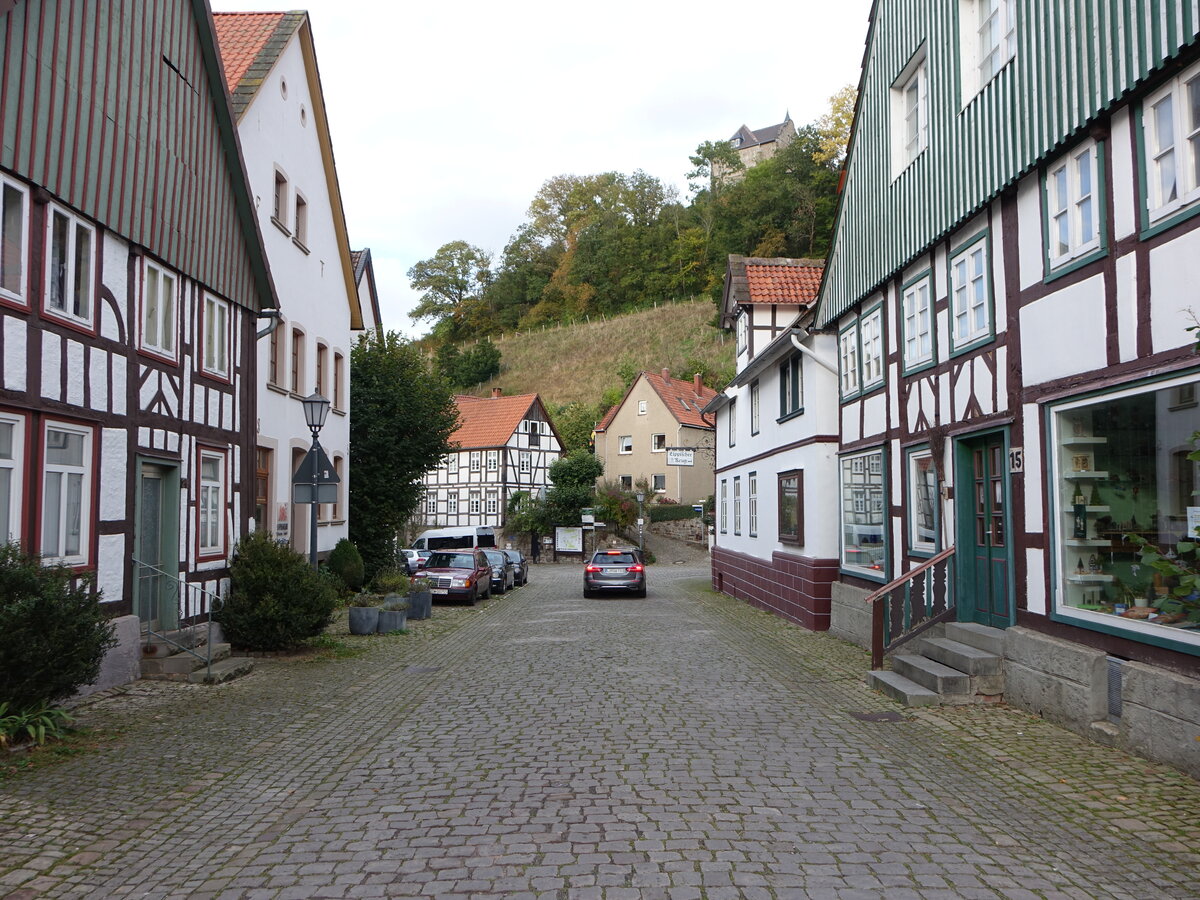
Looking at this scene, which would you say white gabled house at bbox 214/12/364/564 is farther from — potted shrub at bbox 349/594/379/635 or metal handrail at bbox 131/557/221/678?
metal handrail at bbox 131/557/221/678

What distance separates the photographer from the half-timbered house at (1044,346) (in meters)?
7.52

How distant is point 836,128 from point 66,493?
176 ft

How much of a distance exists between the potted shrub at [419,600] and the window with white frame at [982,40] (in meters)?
13.4

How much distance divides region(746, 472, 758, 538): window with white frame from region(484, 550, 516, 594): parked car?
8031 millimetres

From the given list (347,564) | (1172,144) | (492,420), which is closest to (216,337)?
(347,564)

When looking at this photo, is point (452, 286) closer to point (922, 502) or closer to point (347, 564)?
point (347, 564)

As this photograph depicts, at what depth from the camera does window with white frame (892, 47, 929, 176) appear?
1305 cm

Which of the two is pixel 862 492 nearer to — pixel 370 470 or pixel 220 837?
pixel 220 837

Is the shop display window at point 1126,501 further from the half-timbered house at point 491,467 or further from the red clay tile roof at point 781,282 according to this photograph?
the half-timbered house at point 491,467

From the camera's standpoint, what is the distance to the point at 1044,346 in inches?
371

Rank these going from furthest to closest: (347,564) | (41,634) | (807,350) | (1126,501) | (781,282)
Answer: (781,282), (347,564), (807,350), (1126,501), (41,634)

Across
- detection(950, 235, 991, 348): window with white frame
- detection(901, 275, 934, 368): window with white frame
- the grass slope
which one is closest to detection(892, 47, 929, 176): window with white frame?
detection(901, 275, 934, 368): window with white frame

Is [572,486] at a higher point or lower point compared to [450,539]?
higher

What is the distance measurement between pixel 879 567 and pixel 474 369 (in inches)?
3073
